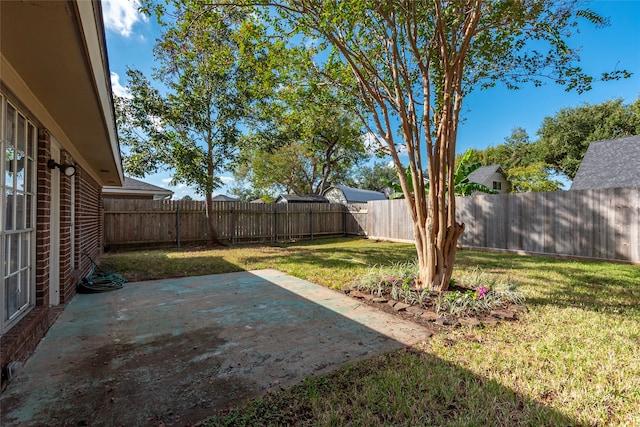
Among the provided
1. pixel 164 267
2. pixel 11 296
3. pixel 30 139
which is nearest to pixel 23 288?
pixel 11 296

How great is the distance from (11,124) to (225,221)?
9.68 metres

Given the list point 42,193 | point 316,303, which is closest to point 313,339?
point 316,303

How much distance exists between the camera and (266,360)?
259cm

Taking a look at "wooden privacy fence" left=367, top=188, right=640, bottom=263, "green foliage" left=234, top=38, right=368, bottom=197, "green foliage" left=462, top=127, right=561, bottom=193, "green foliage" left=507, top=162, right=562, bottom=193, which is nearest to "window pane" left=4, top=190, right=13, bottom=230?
"green foliage" left=234, top=38, right=368, bottom=197

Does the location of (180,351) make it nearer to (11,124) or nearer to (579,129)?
(11,124)

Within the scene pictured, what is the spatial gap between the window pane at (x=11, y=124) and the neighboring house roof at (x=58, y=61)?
4.6 inches

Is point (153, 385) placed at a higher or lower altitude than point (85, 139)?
lower

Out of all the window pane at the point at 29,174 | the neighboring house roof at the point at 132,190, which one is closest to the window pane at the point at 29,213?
the window pane at the point at 29,174

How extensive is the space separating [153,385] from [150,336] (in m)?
1.03

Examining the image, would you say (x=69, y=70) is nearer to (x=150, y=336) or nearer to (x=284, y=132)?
(x=150, y=336)

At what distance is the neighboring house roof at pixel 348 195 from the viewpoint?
22.1 metres

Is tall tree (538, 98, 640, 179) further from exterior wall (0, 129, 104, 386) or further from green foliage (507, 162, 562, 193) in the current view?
exterior wall (0, 129, 104, 386)

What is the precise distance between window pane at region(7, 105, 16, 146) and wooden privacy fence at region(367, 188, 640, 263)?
10443 millimetres

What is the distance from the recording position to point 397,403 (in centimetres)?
199
